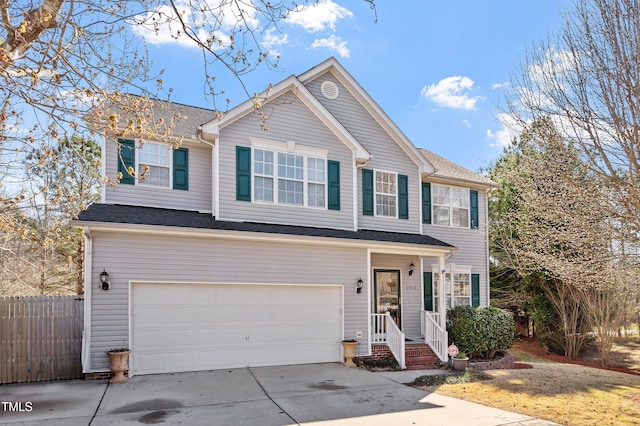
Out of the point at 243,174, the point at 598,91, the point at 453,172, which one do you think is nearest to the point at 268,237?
the point at 243,174

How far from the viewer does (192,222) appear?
35.7 feet

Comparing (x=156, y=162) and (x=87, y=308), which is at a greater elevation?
(x=156, y=162)

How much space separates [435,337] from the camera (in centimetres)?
1309

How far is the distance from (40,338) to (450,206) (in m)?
12.8

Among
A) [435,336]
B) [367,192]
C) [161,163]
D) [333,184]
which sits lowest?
[435,336]

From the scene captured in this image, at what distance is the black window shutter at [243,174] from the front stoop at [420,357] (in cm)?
617

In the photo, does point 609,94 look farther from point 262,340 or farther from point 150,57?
point 262,340

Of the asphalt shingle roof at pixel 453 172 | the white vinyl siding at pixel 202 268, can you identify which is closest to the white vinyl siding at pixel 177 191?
the white vinyl siding at pixel 202 268

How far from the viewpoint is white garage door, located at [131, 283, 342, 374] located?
10.2 meters

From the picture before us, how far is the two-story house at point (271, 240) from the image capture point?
1014 centimetres

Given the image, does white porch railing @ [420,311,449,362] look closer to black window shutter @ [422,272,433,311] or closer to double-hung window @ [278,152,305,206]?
black window shutter @ [422,272,433,311]

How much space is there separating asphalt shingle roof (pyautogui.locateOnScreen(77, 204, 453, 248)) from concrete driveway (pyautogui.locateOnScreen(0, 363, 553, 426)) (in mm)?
3345

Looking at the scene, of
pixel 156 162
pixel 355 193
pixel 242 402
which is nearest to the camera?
pixel 242 402

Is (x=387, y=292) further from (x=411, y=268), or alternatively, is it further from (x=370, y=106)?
(x=370, y=106)
